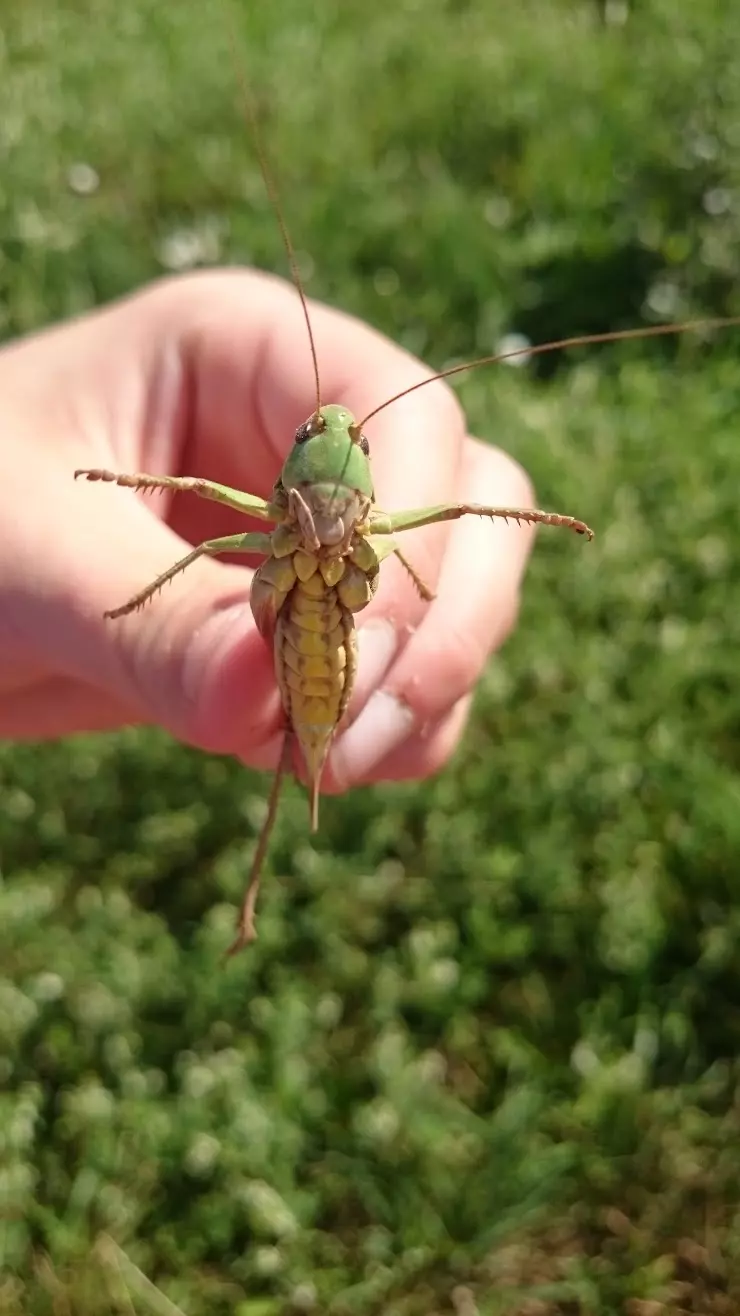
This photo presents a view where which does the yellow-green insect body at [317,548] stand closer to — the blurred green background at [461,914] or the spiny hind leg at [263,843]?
the spiny hind leg at [263,843]

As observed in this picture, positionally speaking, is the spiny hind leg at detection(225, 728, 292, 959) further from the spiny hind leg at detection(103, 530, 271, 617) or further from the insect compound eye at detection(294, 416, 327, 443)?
the insect compound eye at detection(294, 416, 327, 443)

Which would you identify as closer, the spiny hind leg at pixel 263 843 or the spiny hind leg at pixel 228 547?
the spiny hind leg at pixel 228 547

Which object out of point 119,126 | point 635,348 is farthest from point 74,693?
point 119,126

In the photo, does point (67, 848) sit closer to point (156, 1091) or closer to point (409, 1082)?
point (156, 1091)

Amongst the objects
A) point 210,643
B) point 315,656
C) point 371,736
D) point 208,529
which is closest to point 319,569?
point 315,656

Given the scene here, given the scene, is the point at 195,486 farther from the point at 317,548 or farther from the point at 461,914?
the point at 461,914

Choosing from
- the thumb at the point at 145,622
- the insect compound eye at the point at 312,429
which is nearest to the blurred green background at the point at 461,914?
the insect compound eye at the point at 312,429

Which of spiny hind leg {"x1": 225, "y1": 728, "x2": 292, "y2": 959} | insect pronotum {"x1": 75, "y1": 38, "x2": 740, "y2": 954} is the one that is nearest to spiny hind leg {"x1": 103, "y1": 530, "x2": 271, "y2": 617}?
insect pronotum {"x1": 75, "y1": 38, "x2": 740, "y2": 954}
